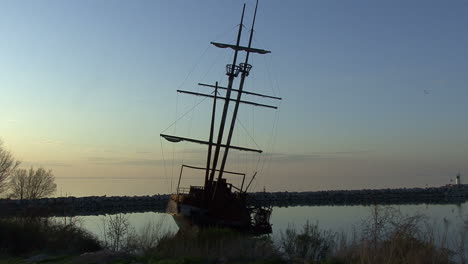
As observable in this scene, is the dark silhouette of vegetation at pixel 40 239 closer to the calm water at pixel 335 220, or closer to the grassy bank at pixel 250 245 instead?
the grassy bank at pixel 250 245

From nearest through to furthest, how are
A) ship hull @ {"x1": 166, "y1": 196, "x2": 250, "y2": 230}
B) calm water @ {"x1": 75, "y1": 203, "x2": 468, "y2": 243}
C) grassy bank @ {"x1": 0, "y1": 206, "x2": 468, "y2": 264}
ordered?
grassy bank @ {"x1": 0, "y1": 206, "x2": 468, "y2": 264} < calm water @ {"x1": 75, "y1": 203, "x2": 468, "y2": 243} < ship hull @ {"x1": 166, "y1": 196, "x2": 250, "y2": 230}

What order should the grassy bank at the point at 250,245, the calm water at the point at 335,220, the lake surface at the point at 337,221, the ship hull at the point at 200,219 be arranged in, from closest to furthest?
the grassy bank at the point at 250,245 → the lake surface at the point at 337,221 → the calm water at the point at 335,220 → the ship hull at the point at 200,219

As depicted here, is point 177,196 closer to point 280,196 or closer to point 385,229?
point 385,229

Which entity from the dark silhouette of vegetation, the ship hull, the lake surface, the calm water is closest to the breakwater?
the calm water

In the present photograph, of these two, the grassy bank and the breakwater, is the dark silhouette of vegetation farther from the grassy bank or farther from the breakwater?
the breakwater

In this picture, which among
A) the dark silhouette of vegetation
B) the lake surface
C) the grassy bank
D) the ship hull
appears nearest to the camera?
the grassy bank

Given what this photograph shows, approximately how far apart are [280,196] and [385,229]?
275ft

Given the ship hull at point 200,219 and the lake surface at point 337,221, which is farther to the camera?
the ship hull at point 200,219

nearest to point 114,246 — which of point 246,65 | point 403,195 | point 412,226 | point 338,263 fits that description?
point 338,263

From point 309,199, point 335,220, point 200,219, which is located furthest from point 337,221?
point 309,199

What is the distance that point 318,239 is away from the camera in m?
15.3

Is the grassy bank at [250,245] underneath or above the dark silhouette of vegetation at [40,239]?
above

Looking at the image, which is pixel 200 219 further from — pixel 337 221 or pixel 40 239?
pixel 337 221

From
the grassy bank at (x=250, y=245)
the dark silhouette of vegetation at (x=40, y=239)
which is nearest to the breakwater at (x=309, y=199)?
the dark silhouette of vegetation at (x=40, y=239)
